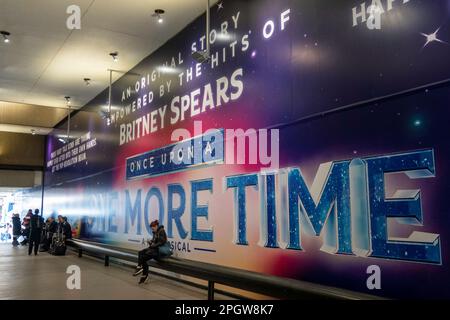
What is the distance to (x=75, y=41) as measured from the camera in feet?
25.1

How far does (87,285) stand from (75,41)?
14.1ft

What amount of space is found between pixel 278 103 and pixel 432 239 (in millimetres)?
2255

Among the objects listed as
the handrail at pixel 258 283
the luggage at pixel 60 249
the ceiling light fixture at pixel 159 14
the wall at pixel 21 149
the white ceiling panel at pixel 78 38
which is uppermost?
the white ceiling panel at pixel 78 38

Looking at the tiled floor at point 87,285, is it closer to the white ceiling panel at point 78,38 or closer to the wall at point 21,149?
the white ceiling panel at point 78,38

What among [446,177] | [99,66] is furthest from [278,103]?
[99,66]

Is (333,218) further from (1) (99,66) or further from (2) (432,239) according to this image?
(1) (99,66)

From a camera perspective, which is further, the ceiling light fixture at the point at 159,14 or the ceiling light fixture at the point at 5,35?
the ceiling light fixture at the point at 5,35

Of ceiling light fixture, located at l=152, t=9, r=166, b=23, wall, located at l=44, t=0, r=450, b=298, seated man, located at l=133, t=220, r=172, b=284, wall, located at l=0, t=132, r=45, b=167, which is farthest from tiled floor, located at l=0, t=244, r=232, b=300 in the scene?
wall, located at l=0, t=132, r=45, b=167

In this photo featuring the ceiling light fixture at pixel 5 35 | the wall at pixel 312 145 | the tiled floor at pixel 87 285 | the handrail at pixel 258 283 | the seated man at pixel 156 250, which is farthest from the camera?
the ceiling light fixture at pixel 5 35

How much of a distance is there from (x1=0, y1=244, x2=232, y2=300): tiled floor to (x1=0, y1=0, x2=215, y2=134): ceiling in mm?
4156

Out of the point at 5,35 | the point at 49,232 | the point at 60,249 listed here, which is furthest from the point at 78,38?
the point at 49,232

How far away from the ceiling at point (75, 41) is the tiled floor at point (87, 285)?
13.6 ft

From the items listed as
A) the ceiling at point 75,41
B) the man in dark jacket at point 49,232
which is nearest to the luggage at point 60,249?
the man in dark jacket at point 49,232

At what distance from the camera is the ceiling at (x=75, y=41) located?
252 inches
